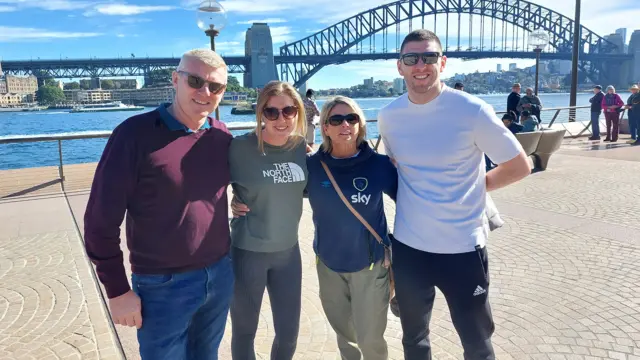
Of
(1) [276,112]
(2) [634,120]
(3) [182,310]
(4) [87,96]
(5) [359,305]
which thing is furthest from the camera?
(4) [87,96]

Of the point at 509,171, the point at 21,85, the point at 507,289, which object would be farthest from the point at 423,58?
the point at 21,85

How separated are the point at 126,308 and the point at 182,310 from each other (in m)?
0.21

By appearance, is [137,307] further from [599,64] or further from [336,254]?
[599,64]

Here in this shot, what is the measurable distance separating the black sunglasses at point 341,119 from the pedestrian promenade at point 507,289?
4.82 ft

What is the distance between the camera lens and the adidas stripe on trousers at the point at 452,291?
82.7 inches

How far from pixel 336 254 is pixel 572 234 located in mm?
3804

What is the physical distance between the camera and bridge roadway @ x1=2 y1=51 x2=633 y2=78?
220ft

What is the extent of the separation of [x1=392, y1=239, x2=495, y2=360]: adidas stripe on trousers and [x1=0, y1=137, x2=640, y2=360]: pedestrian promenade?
707mm

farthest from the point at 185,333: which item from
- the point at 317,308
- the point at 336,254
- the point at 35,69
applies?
the point at 35,69

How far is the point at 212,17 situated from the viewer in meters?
6.91

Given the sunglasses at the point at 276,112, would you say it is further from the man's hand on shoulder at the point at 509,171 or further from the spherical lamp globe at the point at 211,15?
the spherical lamp globe at the point at 211,15

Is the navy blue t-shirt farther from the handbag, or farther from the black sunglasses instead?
the black sunglasses

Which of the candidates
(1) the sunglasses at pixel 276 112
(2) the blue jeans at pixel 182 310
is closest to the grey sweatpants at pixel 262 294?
(2) the blue jeans at pixel 182 310

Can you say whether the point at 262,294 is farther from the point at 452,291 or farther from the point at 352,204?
the point at 452,291
